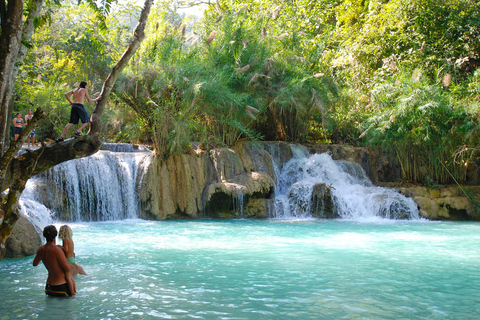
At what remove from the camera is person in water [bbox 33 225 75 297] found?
507 cm

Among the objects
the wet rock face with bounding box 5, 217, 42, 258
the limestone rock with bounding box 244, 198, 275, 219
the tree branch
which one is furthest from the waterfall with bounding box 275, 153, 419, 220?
the tree branch

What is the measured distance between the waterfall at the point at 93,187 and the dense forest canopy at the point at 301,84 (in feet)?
4.36

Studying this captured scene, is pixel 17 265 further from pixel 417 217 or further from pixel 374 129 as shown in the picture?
pixel 374 129

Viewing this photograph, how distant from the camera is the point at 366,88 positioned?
70.1 feet

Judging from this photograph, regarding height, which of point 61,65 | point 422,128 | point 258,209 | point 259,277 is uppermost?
point 61,65

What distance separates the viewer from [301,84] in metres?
18.0

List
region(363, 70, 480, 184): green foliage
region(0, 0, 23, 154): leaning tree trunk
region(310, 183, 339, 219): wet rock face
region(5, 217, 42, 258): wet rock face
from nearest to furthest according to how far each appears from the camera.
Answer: region(0, 0, 23, 154): leaning tree trunk < region(5, 217, 42, 258): wet rock face < region(310, 183, 339, 219): wet rock face < region(363, 70, 480, 184): green foliage

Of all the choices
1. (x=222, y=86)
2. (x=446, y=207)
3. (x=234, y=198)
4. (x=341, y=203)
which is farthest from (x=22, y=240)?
(x=446, y=207)

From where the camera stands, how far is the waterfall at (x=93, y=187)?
13.3 metres

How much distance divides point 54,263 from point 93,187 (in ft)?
30.9

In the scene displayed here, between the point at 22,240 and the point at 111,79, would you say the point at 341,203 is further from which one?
the point at 111,79

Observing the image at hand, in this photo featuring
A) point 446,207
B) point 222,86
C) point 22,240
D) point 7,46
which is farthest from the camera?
point 446,207

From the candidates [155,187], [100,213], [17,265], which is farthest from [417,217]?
[17,265]

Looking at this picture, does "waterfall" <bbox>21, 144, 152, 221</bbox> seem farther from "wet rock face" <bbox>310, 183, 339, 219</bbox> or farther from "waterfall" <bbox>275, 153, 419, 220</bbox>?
"wet rock face" <bbox>310, 183, 339, 219</bbox>
